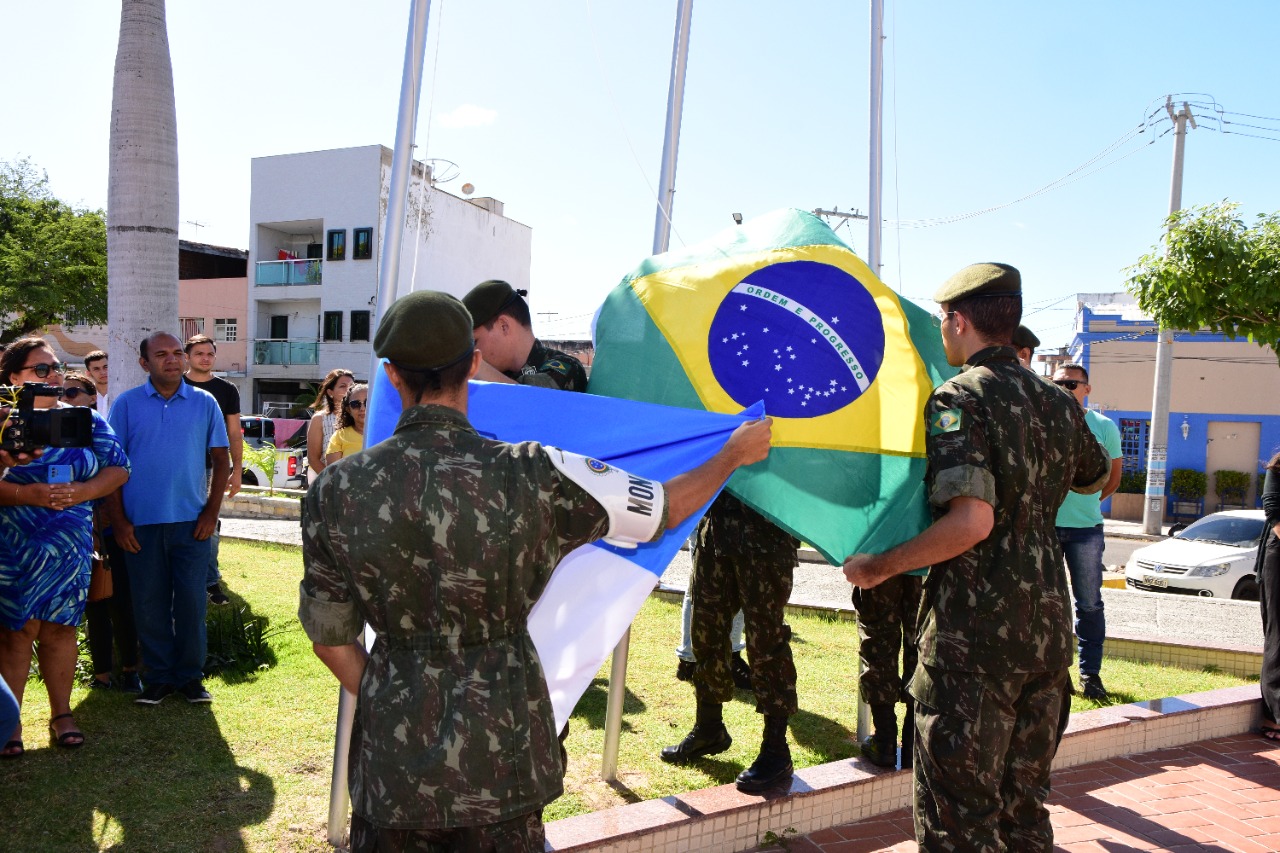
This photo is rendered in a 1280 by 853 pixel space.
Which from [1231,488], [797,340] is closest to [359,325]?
[1231,488]

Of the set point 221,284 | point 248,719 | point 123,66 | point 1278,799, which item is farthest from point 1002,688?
point 221,284

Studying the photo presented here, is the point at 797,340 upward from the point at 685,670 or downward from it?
upward

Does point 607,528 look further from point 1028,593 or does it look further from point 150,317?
point 150,317

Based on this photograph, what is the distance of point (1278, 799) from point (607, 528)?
432 cm

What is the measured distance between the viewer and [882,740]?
4.42 meters

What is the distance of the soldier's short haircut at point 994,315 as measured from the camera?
3.07m

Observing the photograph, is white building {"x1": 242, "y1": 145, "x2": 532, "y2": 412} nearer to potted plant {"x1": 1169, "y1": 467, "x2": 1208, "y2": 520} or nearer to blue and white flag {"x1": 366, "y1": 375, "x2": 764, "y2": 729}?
potted plant {"x1": 1169, "y1": 467, "x2": 1208, "y2": 520}

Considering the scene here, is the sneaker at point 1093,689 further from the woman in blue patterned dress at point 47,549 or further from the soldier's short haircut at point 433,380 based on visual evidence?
the woman in blue patterned dress at point 47,549

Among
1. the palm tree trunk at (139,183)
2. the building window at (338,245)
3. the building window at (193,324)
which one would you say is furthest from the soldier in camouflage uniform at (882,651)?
the building window at (193,324)

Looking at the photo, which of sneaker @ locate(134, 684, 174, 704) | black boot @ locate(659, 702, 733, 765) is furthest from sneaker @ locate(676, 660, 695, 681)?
sneaker @ locate(134, 684, 174, 704)

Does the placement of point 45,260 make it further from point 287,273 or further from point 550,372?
point 550,372

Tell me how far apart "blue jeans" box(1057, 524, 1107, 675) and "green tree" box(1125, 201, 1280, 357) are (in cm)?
492

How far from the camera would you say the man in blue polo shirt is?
5.03m

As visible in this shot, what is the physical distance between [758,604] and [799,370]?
1055 mm
